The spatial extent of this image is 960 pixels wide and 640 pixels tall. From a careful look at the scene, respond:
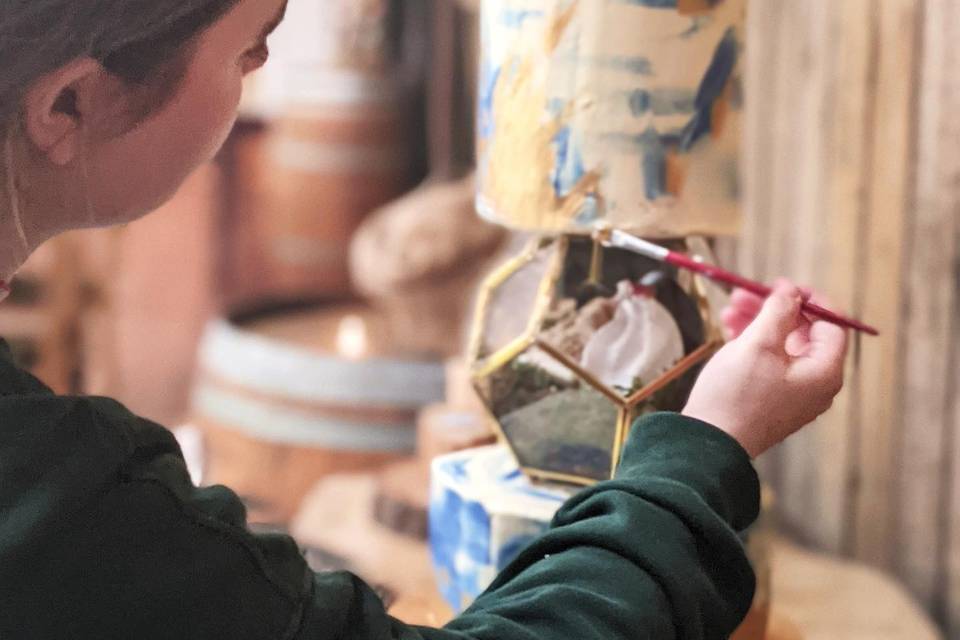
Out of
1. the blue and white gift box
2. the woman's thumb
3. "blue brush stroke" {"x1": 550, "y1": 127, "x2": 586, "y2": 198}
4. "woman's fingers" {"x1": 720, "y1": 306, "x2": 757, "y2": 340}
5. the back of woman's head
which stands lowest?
the blue and white gift box

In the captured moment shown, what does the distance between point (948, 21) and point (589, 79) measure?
1.31 feet

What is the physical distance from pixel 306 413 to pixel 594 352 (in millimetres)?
682

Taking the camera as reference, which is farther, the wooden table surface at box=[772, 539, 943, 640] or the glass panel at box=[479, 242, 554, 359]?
the wooden table surface at box=[772, 539, 943, 640]

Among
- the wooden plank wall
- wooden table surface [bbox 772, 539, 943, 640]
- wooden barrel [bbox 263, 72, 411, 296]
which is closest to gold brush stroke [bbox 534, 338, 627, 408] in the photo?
wooden table surface [bbox 772, 539, 943, 640]

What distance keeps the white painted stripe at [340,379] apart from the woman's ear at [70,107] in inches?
33.3

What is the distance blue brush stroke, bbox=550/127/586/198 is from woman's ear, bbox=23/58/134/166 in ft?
0.93

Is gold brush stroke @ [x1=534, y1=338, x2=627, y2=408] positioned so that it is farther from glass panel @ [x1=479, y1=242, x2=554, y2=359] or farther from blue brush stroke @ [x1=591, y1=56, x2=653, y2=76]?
blue brush stroke @ [x1=591, y1=56, x2=653, y2=76]

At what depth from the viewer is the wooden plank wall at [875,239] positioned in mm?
968

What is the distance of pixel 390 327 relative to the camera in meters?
1.57

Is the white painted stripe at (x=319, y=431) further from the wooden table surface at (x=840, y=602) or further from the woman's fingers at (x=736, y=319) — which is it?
the woman's fingers at (x=736, y=319)

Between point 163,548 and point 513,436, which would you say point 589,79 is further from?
point 163,548

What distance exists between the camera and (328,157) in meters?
1.92

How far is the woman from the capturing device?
1.46 feet

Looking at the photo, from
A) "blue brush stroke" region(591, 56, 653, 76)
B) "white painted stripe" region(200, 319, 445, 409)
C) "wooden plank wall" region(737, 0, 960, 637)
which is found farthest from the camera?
"white painted stripe" region(200, 319, 445, 409)
